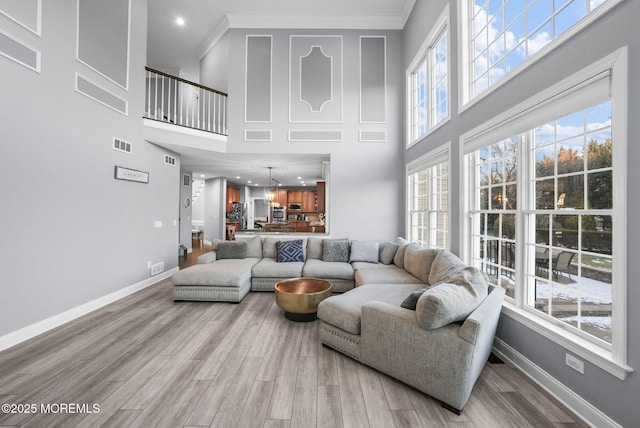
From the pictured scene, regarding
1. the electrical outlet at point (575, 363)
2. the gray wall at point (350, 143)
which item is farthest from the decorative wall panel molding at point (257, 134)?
the electrical outlet at point (575, 363)

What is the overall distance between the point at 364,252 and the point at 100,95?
4.63m

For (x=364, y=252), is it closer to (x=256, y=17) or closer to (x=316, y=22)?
(x=316, y=22)

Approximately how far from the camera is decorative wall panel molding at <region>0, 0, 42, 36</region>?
2479 millimetres

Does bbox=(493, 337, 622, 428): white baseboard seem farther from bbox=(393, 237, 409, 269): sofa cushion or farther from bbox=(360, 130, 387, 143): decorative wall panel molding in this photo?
bbox=(360, 130, 387, 143): decorative wall panel molding

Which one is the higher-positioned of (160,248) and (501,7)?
(501,7)

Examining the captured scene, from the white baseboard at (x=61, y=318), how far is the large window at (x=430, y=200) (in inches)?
192

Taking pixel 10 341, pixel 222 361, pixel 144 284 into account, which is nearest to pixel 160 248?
pixel 144 284

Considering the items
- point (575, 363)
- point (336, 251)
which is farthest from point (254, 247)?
point (575, 363)

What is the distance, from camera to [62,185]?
300 centimetres

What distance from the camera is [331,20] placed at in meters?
5.25

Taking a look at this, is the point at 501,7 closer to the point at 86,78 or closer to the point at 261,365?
the point at 261,365

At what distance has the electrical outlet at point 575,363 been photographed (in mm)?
1688

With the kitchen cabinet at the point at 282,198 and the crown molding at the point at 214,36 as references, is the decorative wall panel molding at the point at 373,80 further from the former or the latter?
the kitchen cabinet at the point at 282,198

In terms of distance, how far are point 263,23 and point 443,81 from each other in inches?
153
